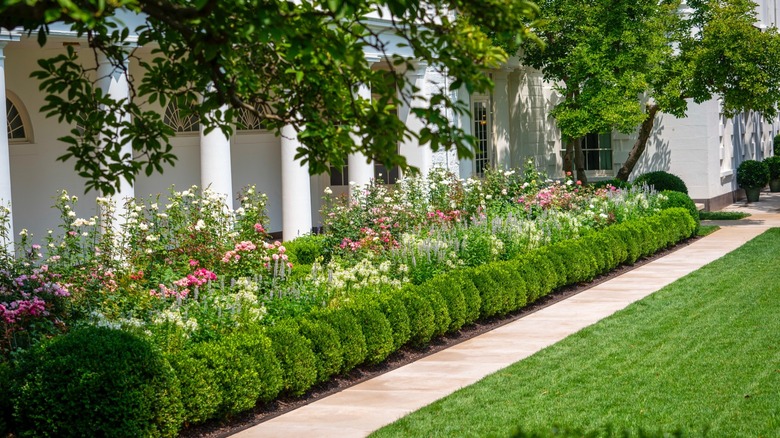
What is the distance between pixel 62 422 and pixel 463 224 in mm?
10519

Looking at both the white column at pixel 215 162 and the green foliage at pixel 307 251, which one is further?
the white column at pixel 215 162

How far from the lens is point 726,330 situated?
11.7m

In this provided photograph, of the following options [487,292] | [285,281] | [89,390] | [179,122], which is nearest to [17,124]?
[179,122]

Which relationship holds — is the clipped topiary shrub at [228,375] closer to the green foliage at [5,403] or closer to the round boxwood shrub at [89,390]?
the round boxwood shrub at [89,390]

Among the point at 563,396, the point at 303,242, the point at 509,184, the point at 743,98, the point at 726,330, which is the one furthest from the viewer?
the point at 743,98

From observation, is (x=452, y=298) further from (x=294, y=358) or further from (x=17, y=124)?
(x=17, y=124)

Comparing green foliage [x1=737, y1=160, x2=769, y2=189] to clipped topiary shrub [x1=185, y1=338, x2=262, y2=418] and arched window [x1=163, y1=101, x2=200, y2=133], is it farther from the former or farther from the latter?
clipped topiary shrub [x1=185, y1=338, x2=262, y2=418]

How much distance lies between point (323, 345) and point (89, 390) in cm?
268

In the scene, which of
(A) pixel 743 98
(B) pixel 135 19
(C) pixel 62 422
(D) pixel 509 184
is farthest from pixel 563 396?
(A) pixel 743 98

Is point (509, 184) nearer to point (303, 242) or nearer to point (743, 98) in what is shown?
point (303, 242)

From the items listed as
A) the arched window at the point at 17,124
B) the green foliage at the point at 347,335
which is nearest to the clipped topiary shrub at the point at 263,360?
the green foliage at the point at 347,335

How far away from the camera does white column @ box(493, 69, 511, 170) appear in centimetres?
2761

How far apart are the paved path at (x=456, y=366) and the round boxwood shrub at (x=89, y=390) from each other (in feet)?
3.13

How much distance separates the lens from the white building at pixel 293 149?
17406mm
